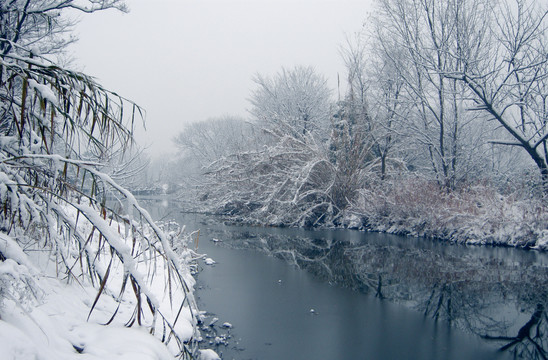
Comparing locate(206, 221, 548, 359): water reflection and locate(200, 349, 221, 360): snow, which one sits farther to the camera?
locate(206, 221, 548, 359): water reflection

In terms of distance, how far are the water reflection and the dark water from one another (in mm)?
19

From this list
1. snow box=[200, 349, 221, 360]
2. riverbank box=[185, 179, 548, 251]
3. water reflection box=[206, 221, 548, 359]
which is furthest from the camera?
riverbank box=[185, 179, 548, 251]

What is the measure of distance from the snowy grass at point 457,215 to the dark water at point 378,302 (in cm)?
68

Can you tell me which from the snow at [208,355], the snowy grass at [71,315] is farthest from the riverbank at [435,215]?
the snowy grass at [71,315]

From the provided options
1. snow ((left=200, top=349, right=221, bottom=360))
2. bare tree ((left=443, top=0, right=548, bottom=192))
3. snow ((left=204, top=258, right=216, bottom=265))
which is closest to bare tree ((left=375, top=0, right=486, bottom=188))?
bare tree ((left=443, top=0, right=548, bottom=192))

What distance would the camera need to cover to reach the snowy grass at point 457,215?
10273 millimetres

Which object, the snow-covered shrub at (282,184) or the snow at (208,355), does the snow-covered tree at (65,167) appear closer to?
the snow at (208,355)

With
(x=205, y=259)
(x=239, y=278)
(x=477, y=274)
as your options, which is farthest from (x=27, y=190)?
(x=477, y=274)

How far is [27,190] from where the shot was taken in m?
2.97

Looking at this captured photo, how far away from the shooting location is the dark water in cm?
456

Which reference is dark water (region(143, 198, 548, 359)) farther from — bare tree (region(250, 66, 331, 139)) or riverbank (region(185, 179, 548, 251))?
bare tree (region(250, 66, 331, 139))

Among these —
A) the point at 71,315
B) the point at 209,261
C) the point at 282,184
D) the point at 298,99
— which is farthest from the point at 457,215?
the point at 298,99

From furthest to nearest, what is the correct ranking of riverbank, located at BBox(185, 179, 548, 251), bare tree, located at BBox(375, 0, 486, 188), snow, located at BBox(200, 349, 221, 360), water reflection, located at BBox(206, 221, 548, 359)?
bare tree, located at BBox(375, 0, 486, 188) → riverbank, located at BBox(185, 179, 548, 251) → water reflection, located at BBox(206, 221, 548, 359) → snow, located at BBox(200, 349, 221, 360)

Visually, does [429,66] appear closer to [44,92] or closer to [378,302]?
[378,302]
